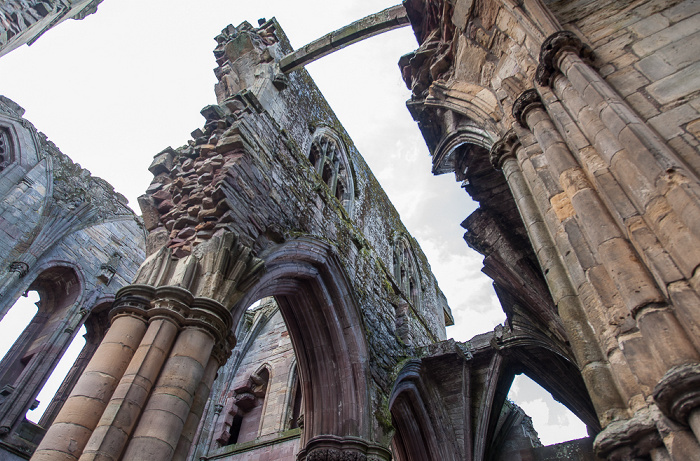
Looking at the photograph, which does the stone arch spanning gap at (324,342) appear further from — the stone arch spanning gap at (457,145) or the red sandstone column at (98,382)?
the red sandstone column at (98,382)

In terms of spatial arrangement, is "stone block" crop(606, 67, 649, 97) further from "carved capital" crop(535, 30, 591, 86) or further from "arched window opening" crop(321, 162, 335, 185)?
"arched window opening" crop(321, 162, 335, 185)

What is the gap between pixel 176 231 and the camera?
16.3 ft

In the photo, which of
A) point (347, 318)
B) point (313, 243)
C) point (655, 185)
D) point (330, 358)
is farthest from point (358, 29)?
point (655, 185)

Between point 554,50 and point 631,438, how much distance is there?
7.95ft

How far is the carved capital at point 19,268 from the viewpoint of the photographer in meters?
8.42

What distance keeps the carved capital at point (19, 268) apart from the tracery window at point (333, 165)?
5.75 metres

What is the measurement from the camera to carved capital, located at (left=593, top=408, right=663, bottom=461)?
162 cm

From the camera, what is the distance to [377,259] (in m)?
9.56

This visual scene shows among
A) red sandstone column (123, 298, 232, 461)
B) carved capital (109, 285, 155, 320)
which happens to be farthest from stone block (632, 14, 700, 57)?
carved capital (109, 285, 155, 320)

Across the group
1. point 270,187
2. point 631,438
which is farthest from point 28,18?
point 631,438

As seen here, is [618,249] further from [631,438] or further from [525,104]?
[525,104]

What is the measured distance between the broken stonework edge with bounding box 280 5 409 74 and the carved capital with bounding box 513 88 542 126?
21.4 feet

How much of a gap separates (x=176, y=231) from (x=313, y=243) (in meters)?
2.05

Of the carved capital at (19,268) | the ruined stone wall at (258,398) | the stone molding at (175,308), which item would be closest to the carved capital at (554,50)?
the stone molding at (175,308)
